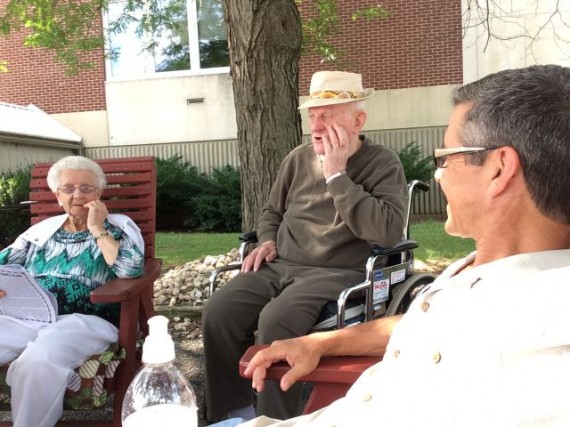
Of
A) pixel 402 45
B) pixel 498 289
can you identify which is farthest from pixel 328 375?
pixel 402 45

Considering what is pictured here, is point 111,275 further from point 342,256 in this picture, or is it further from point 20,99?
point 20,99

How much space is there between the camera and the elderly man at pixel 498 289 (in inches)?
41.7

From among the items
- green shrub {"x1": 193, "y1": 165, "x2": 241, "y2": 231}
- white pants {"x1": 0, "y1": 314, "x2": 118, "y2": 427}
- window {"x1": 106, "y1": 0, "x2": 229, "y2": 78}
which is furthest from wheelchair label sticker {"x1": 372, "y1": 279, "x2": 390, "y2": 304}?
window {"x1": 106, "y1": 0, "x2": 229, "y2": 78}

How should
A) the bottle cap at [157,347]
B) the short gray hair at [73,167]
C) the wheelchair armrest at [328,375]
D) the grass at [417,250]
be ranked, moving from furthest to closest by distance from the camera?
the grass at [417,250] → the short gray hair at [73,167] → the wheelchair armrest at [328,375] → the bottle cap at [157,347]

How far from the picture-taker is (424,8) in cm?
1329

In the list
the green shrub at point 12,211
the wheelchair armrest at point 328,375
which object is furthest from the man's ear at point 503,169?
the green shrub at point 12,211

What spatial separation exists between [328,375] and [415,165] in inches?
437

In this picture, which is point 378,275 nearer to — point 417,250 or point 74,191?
point 74,191

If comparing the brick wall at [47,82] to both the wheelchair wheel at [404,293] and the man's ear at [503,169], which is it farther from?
the man's ear at [503,169]

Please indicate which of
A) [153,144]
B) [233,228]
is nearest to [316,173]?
[233,228]

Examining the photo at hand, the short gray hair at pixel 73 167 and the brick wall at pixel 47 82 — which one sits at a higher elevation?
the brick wall at pixel 47 82

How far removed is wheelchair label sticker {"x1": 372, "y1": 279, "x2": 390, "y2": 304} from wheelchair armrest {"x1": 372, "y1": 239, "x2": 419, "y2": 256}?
0.47ft

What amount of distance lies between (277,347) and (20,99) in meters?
15.5

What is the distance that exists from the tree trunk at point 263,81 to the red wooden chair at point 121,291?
→ 1.18 meters
